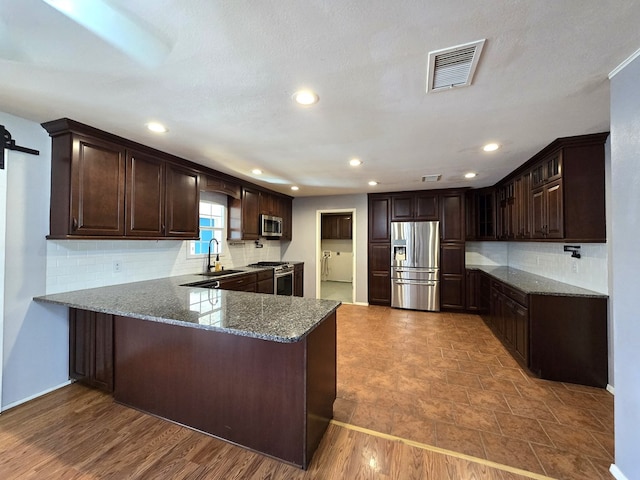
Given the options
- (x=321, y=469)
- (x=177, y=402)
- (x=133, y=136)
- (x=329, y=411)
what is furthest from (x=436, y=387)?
(x=133, y=136)

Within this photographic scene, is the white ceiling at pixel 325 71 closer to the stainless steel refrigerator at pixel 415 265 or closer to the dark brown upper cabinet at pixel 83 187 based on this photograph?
the dark brown upper cabinet at pixel 83 187

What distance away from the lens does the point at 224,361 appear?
5.92ft

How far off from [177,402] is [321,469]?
1.12m

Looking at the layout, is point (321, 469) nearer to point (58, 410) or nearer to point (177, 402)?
point (177, 402)

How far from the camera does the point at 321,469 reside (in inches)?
62.9

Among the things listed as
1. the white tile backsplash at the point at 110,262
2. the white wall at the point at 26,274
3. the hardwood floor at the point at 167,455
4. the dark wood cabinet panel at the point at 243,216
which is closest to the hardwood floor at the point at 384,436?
the hardwood floor at the point at 167,455

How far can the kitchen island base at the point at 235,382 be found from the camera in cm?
161

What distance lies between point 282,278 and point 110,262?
105 inches

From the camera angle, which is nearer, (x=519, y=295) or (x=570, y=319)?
(x=570, y=319)

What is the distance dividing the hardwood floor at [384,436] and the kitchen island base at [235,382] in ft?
0.36

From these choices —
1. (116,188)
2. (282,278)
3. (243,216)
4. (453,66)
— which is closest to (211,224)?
(243,216)

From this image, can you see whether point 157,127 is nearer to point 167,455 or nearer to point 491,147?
point 167,455

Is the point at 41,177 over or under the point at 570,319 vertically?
over

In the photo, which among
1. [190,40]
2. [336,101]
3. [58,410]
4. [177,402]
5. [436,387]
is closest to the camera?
[190,40]
